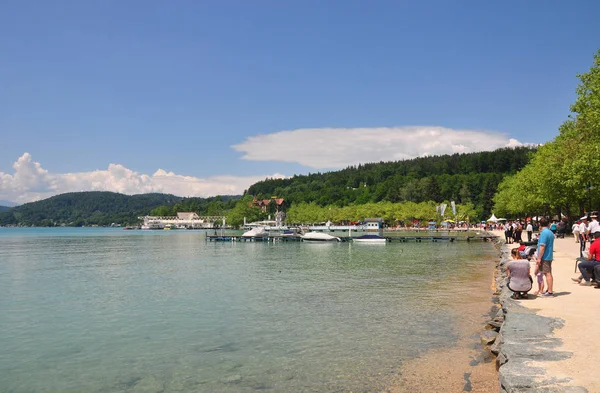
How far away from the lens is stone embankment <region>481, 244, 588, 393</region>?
25.0 feet

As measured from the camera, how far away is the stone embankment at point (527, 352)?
7605mm

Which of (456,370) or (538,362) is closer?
(538,362)

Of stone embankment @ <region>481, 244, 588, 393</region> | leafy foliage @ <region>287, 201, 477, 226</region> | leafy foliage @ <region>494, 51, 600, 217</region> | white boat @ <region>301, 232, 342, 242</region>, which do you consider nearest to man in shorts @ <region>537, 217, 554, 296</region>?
stone embankment @ <region>481, 244, 588, 393</region>

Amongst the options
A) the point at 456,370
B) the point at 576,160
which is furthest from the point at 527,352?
the point at 576,160

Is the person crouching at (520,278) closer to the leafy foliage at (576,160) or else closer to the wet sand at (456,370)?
the wet sand at (456,370)

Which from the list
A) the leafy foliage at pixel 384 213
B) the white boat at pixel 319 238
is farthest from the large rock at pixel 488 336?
the leafy foliage at pixel 384 213

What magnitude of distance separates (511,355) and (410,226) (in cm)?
14070

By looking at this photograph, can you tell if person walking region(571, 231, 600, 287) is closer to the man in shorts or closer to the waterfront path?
the waterfront path

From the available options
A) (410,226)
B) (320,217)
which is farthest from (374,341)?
(320,217)

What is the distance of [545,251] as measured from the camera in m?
14.4

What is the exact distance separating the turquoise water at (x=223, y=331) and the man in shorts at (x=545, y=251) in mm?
3367

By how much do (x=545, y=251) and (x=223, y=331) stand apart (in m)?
10.8

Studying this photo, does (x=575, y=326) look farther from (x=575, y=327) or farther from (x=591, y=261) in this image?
(x=591, y=261)

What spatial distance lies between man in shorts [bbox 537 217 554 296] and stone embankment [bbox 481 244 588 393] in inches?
69.6
